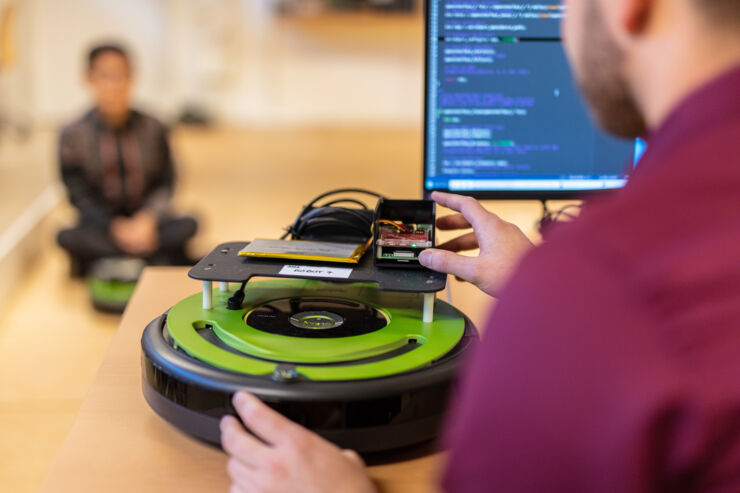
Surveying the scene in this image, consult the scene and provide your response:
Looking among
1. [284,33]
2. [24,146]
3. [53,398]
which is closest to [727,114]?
[53,398]

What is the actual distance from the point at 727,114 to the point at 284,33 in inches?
247

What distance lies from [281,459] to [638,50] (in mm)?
364

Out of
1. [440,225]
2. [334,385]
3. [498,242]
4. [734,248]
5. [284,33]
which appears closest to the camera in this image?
[734,248]

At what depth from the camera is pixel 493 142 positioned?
1.03 meters

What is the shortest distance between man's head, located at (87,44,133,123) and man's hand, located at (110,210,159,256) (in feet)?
1.48

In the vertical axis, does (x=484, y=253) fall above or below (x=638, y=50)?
below

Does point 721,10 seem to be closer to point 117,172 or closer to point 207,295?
point 207,295

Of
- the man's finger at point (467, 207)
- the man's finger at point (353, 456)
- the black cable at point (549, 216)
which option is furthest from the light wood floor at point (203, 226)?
the man's finger at point (353, 456)

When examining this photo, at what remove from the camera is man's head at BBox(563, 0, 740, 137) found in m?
0.42

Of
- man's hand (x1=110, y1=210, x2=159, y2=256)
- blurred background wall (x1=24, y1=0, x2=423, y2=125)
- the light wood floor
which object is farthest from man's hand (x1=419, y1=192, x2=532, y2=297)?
blurred background wall (x1=24, y1=0, x2=423, y2=125)

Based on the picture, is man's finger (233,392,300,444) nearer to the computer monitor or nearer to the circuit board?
the circuit board

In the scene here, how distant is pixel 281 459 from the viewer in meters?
0.58

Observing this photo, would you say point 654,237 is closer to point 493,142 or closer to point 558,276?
point 558,276

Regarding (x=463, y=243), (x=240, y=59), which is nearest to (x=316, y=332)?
(x=463, y=243)
